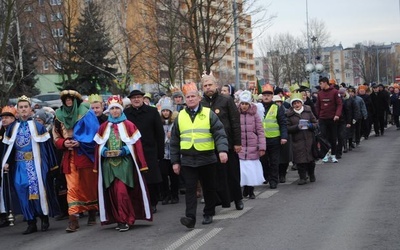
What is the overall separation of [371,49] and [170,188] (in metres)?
121

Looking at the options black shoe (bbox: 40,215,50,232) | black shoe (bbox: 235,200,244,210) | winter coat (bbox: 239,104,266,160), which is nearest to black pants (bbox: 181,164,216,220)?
black shoe (bbox: 235,200,244,210)

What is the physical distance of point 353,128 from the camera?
70.6 ft

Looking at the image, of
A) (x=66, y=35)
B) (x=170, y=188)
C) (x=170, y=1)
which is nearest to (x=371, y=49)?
(x=66, y=35)

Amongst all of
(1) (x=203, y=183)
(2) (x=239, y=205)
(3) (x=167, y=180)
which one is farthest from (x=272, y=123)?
(1) (x=203, y=183)

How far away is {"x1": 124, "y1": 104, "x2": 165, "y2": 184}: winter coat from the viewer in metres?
11.9

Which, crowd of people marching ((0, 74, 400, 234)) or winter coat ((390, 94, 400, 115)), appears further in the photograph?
winter coat ((390, 94, 400, 115))

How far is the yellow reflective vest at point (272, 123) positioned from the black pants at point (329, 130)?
400 centimetres

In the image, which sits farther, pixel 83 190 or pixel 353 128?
pixel 353 128

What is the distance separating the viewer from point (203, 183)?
10.2 m

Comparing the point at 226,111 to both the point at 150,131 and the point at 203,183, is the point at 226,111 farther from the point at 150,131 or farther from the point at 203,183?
the point at 150,131

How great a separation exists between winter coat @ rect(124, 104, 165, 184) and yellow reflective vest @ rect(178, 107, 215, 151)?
1.90 m

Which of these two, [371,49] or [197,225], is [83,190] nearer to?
[197,225]

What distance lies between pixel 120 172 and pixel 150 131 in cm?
173

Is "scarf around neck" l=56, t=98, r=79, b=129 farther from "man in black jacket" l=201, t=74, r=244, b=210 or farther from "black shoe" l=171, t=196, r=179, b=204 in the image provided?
"black shoe" l=171, t=196, r=179, b=204
